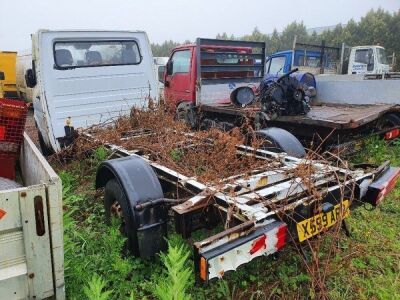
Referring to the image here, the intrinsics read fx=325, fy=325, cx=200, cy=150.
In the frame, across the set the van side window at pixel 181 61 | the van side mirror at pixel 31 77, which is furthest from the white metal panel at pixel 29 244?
the van side window at pixel 181 61

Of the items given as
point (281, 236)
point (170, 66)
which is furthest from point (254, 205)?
point (170, 66)

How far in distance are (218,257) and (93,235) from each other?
5.54ft

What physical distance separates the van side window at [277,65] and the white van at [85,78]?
6.40 meters

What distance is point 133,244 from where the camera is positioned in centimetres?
240

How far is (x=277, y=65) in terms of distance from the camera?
1091 cm

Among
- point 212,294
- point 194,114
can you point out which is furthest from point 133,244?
point 194,114

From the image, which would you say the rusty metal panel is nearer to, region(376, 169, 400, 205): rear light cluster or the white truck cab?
region(376, 169, 400, 205): rear light cluster

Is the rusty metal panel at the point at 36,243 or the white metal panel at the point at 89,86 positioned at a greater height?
the white metal panel at the point at 89,86

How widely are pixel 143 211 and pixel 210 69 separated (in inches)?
194

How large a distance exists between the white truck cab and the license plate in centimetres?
1400

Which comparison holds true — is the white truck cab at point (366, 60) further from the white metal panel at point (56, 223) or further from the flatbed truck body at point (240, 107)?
the white metal panel at point (56, 223)

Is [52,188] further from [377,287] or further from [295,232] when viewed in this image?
[377,287]

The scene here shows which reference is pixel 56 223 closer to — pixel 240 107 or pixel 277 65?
pixel 240 107

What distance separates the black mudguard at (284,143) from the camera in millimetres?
3496
